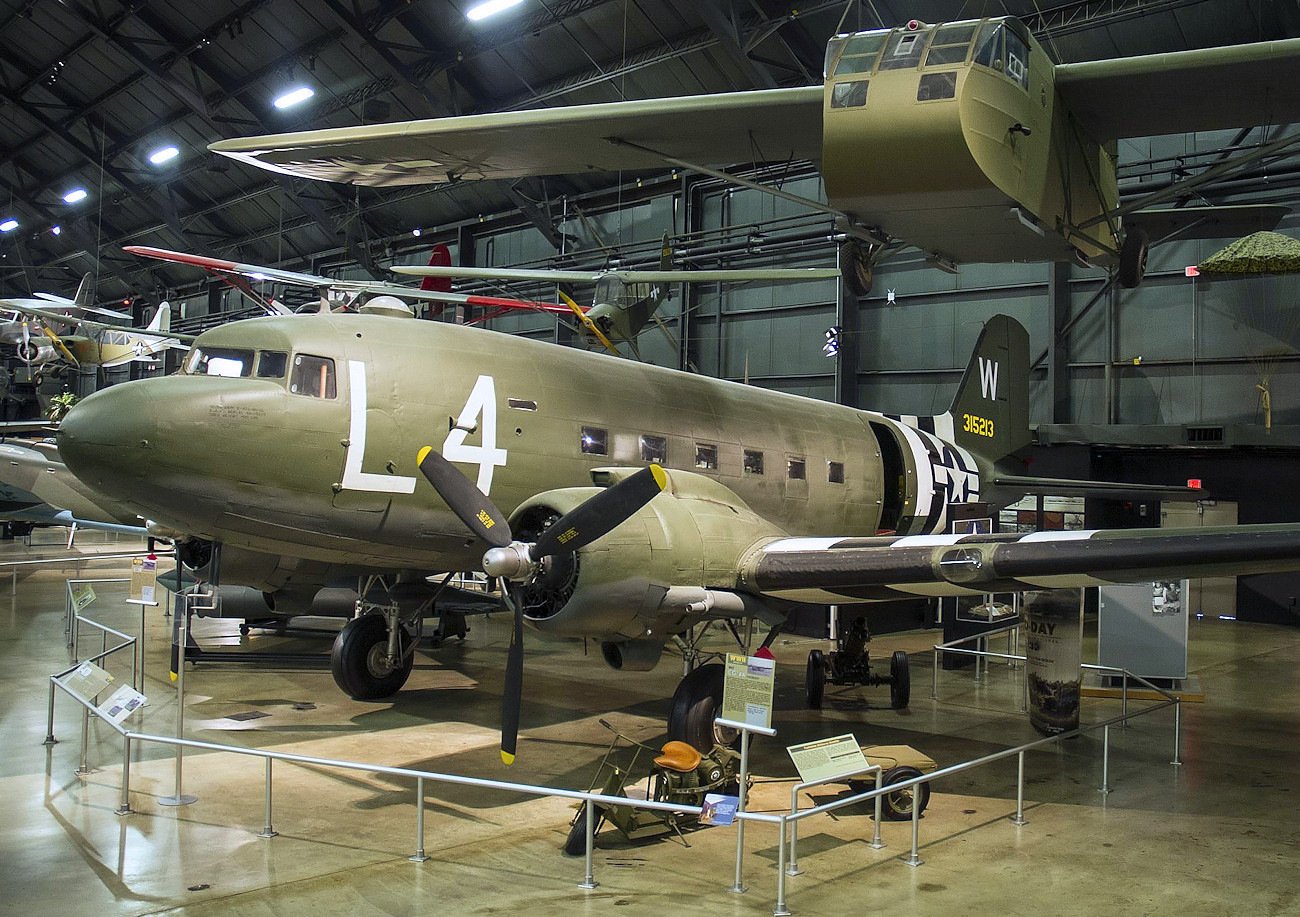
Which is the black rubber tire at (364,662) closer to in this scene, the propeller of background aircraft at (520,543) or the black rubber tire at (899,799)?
the propeller of background aircraft at (520,543)

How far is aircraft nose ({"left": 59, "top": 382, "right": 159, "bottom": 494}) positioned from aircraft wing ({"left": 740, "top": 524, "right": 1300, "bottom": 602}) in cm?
601

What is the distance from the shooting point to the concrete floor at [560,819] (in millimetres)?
6688

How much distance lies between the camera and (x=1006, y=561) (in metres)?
8.84

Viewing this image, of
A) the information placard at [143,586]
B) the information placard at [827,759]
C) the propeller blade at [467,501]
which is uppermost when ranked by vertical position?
the propeller blade at [467,501]

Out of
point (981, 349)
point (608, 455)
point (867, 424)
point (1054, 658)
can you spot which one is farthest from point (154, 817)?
point (981, 349)

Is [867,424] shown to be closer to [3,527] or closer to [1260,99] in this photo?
[1260,99]

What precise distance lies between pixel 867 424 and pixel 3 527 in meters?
34.9

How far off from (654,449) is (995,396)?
9616mm

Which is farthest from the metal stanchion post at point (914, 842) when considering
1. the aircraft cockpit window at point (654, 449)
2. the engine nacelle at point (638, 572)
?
the aircraft cockpit window at point (654, 449)

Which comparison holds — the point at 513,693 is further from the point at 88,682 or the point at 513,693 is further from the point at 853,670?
the point at 853,670

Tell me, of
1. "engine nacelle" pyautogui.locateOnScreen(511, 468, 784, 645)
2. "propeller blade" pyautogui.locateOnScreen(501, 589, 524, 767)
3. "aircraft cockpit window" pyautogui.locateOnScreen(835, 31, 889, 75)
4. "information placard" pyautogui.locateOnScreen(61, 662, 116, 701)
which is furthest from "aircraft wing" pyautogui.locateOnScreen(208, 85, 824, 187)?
"information placard" pyautogui.locateOnScreen(61, 662, 116, 701)

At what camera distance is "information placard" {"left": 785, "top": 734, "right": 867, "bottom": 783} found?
290 inches

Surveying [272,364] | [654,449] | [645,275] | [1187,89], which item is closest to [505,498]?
[654,449]

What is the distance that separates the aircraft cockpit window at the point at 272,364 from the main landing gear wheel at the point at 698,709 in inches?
208
